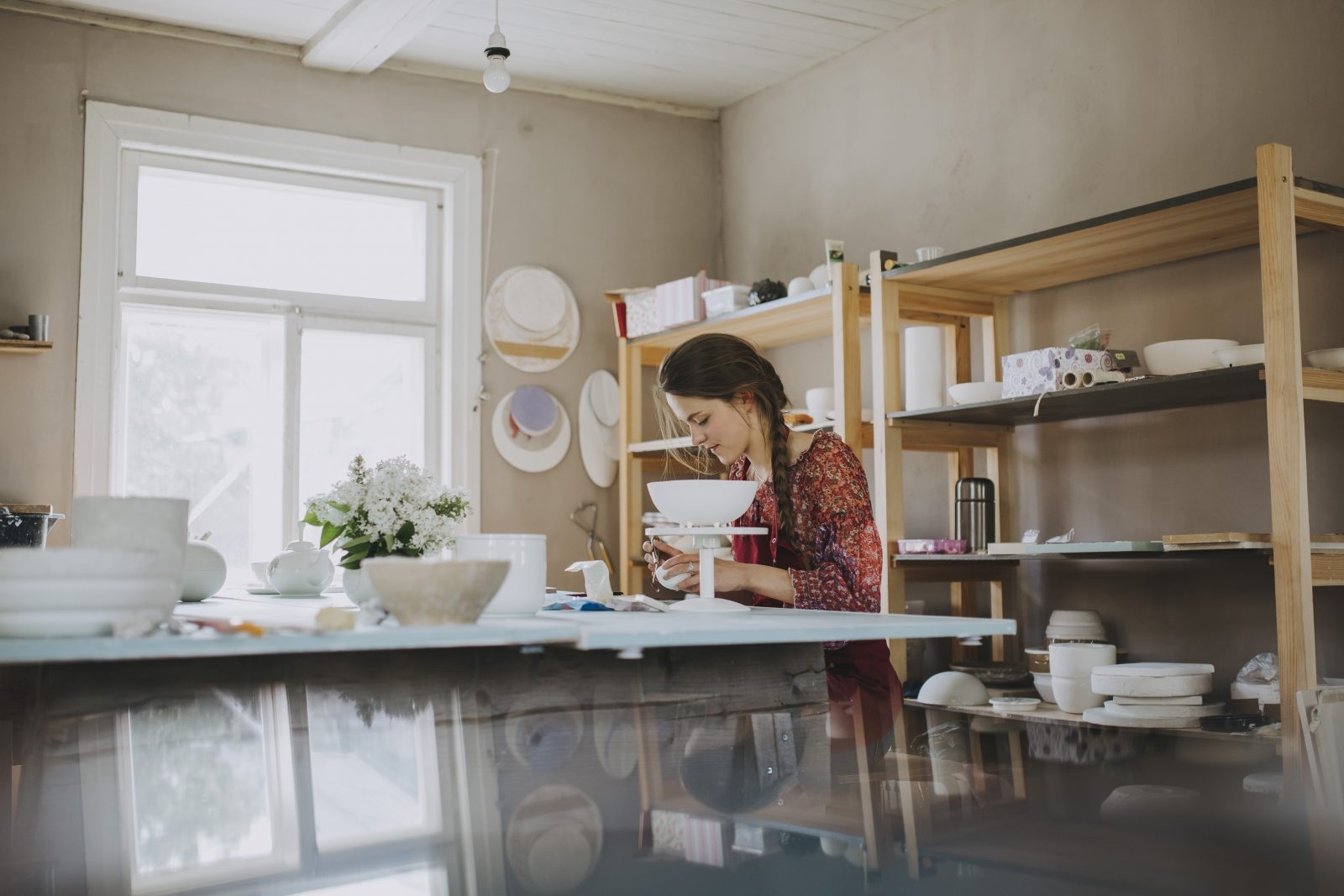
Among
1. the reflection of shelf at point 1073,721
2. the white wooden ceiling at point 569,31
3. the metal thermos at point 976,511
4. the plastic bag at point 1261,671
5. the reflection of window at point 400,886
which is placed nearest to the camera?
the reflection of window at point 400,886

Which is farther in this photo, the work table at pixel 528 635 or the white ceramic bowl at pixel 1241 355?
the white ceramic bowl at pixel 1241 355

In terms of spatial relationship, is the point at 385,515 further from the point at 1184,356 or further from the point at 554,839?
the point at 1184,356

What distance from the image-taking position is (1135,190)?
12.1ft

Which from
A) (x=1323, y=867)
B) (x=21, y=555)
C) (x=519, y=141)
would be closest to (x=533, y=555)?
(x=21, y=555)

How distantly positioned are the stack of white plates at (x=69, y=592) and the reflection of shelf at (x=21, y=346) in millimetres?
3112

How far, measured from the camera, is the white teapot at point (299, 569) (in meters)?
2.93

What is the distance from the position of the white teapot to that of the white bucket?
1308mm

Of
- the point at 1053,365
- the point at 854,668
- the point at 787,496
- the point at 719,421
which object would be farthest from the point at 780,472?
the point at 1053,365

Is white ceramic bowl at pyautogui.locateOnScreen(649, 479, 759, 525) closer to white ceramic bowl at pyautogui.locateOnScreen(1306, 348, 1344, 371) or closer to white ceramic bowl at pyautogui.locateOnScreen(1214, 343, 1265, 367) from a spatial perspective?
white ceramic bowl at pyautogui.locateOnScreen(1214, 343, 1265, 367)

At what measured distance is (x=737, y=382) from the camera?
2.77 meters

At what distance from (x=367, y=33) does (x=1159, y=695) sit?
10.9 ft

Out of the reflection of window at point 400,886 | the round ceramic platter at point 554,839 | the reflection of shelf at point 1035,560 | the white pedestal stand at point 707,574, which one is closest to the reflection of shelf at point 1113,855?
the round ceramic platter at point 554,839

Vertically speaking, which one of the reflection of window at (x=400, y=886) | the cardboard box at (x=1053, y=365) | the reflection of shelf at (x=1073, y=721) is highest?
the cardboard box at (x=1053, y=365)

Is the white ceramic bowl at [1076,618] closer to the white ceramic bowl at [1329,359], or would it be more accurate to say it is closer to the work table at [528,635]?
the white ceramic bowl at [1329,359]
